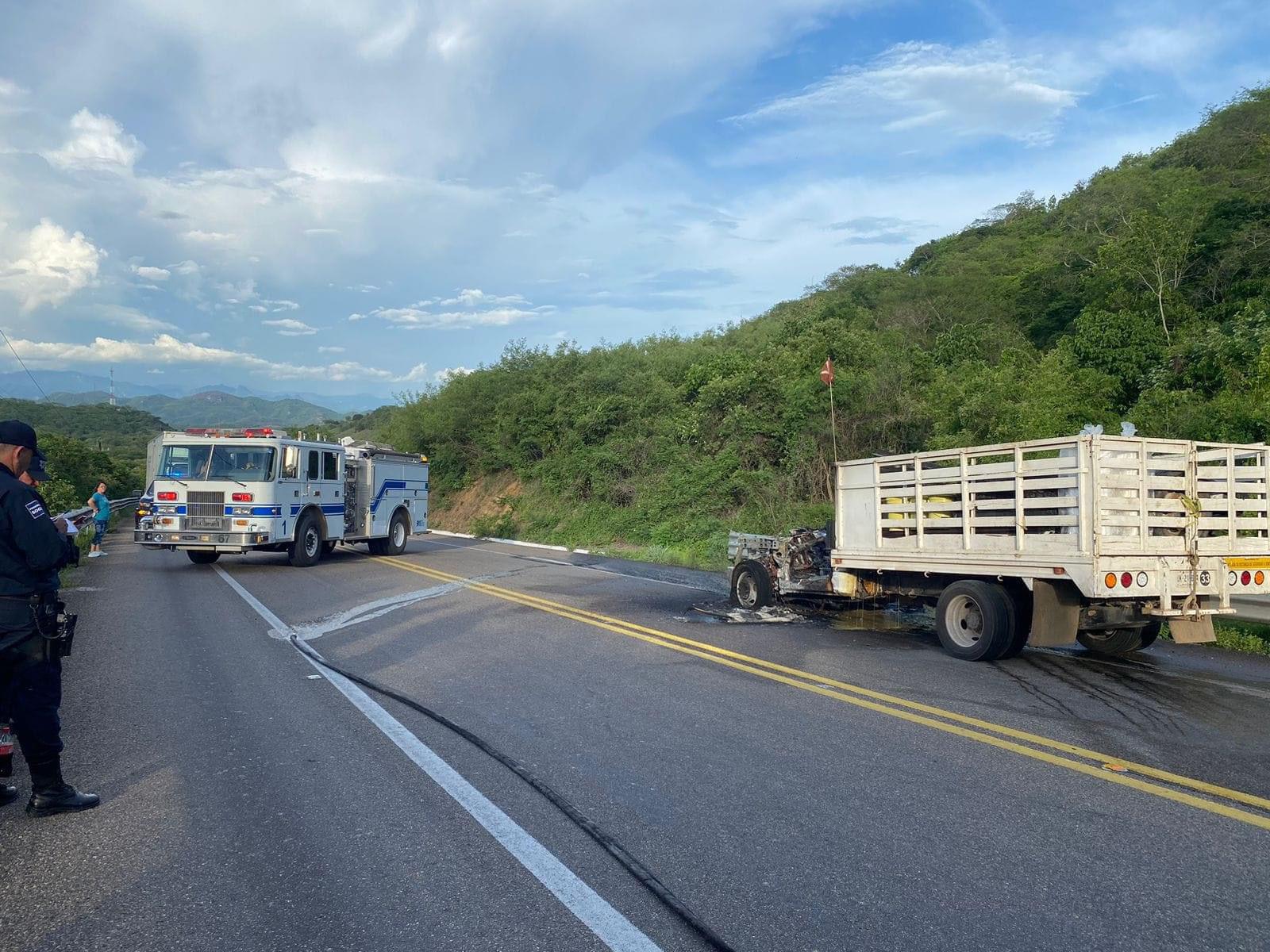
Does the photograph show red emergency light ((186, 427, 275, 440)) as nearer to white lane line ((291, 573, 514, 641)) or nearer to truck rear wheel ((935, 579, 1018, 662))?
white lane line ((291, 573, 514, 641))

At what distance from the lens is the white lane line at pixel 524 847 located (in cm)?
370

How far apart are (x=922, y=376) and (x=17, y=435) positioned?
22.8 metres

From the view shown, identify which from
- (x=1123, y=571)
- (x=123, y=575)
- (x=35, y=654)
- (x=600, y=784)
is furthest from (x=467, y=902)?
(x=123, y=575)

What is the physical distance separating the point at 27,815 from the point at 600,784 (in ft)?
10.2

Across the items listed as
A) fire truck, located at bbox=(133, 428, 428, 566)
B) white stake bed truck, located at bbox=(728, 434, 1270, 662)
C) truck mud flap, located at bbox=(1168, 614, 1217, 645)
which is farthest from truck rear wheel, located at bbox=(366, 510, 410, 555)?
truck mud flap, located at bbox=(1168, 614, 1217, 645)

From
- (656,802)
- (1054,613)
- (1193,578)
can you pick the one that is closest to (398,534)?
(1054,613)

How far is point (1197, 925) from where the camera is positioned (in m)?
3.74

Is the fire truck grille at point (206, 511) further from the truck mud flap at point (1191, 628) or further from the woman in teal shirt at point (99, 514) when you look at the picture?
the truck mud flap at point (1191, 628)

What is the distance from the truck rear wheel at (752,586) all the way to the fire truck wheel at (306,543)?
10.1m

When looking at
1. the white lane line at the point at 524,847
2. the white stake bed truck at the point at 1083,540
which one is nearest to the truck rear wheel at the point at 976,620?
the white stake bed truck at the point at 1083,540

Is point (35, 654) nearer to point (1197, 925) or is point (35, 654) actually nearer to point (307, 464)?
point (1197, 925)

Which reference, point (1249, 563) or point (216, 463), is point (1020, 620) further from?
point (216, 463)

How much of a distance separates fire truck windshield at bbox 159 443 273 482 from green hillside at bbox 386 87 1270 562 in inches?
371

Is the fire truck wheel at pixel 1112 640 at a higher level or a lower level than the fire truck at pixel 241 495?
lower
